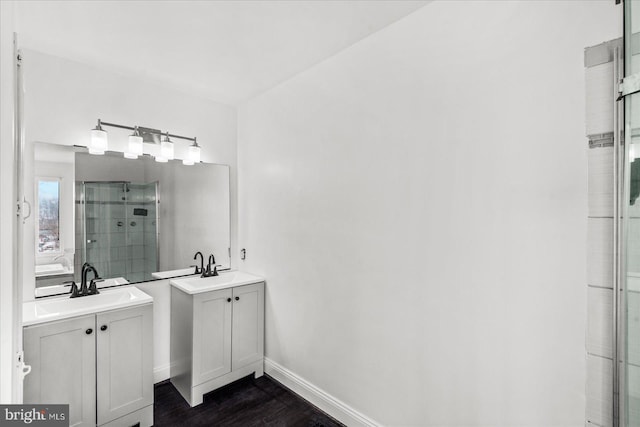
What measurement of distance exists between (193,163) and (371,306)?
2.09 meters

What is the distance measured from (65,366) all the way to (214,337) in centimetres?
96

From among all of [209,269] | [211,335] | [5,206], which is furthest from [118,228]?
[5,206]

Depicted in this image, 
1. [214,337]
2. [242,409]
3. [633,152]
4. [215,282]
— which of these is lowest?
[242,409]

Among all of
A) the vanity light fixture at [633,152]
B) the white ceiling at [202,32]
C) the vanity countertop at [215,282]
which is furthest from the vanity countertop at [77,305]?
the vanity light fixture at [633,152]

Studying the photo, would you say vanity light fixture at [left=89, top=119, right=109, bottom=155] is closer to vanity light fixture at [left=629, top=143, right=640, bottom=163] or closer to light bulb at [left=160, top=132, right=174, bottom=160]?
light bulb at [left=160, top=132, right=174, bottom=160]

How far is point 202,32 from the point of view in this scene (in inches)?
77.8

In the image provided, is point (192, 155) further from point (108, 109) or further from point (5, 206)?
point (5, 206)

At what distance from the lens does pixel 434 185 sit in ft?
5.56

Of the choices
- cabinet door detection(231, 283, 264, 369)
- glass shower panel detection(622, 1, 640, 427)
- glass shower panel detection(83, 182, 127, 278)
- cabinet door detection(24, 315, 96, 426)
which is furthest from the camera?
cabinet door detection(231, 283, 264, 369)

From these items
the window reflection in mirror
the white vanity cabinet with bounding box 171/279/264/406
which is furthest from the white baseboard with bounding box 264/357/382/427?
the window reflection in mirror

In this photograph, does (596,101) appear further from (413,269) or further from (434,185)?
(413,269)

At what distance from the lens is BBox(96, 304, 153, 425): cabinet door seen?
6.46 feet

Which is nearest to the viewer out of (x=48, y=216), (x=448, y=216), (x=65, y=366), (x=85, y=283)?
(x=448, y=216)

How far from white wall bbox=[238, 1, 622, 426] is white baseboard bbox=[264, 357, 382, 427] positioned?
52mm
